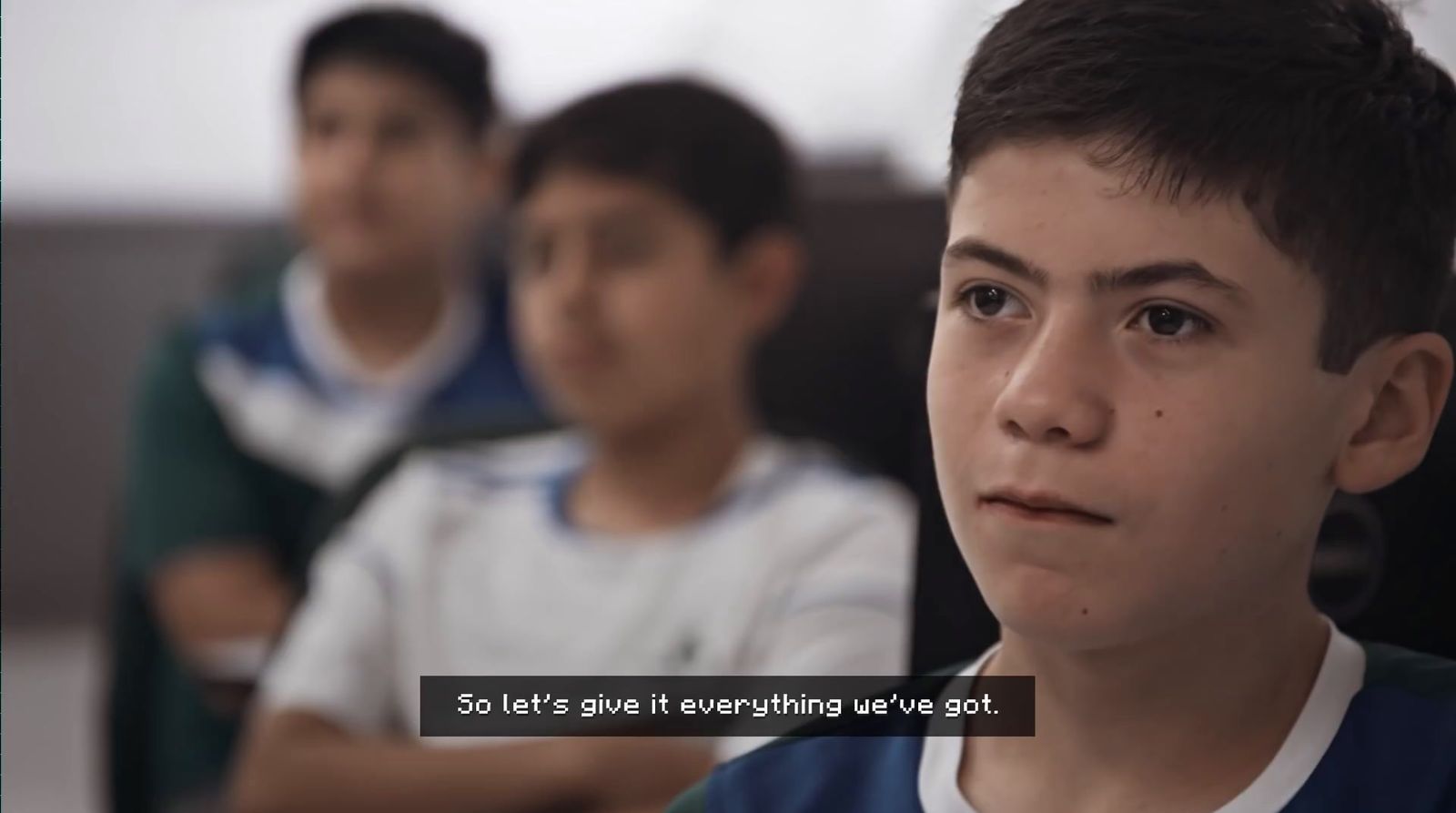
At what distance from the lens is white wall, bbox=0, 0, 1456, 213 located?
113 inches

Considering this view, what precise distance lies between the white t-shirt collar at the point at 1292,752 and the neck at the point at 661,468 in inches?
19.9

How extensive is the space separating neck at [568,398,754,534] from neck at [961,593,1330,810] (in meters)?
0.53

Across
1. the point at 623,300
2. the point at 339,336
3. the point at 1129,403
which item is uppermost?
the point at 339,336

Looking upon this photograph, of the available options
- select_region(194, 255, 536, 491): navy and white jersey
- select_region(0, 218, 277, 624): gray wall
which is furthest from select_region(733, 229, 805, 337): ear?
select_region(0, 218, 277, 624): gray wall

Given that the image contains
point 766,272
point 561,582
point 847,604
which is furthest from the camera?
point 766,272

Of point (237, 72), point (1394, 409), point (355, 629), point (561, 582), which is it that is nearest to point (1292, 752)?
point (1394, 409)

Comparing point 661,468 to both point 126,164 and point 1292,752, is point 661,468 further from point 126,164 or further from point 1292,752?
point 126,164

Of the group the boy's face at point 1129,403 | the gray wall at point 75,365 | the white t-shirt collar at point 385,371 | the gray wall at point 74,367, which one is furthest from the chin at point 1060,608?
the gray wall at point 75,365

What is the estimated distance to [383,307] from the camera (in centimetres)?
181

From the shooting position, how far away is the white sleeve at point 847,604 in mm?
841

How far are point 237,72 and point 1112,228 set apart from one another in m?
2.88

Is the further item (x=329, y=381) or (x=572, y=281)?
(x=329, y=381)

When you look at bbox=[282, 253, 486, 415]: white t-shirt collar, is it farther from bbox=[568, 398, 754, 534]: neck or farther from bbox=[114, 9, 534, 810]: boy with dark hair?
bbox=[568, 398, 754, 534]: neck

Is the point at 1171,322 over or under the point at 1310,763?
over
